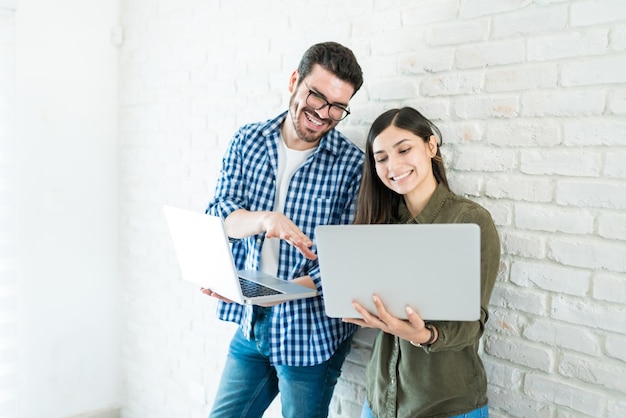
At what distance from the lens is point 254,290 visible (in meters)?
1.57

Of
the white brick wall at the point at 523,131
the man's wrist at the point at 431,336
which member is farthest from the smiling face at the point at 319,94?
the man's wrist at the point at 431,336

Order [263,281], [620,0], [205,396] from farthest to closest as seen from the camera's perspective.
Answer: [205,396] → [263,281] → [620,0]

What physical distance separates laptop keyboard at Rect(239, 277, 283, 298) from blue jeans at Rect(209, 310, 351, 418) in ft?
→ 0.68

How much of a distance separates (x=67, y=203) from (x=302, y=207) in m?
1.63

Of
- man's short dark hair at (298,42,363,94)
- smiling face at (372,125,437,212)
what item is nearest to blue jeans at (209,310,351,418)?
smiling face at (372,125,437,212)

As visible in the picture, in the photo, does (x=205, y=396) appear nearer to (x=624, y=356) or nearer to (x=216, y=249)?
(x=216, y=249)

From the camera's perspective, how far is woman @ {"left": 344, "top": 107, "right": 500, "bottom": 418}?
135 cm

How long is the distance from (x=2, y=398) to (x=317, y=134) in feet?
6.81

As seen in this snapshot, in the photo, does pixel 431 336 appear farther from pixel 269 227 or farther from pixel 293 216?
pixel 293 216

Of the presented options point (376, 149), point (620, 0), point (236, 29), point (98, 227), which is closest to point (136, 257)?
point (98, 227)

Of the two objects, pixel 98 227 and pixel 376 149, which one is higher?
pixel 376 149

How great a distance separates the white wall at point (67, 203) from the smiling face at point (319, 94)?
5.05ft

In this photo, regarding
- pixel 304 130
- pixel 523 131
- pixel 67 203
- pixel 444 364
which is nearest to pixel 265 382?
pixel 444 364

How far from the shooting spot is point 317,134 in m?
1.76
